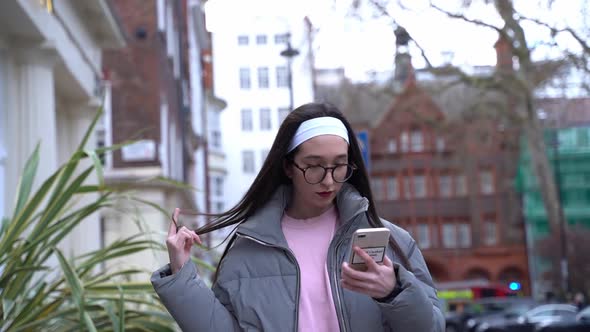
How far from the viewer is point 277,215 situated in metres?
3.11

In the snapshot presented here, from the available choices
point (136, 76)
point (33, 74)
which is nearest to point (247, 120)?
point (136, 76)

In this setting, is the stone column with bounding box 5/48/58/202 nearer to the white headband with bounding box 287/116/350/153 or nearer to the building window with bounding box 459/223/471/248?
the white headband with bounding box 287/116/350/153

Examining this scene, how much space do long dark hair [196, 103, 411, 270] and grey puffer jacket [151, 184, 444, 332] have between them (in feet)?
→ 0.38

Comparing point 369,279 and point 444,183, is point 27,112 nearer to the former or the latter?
point 369,279

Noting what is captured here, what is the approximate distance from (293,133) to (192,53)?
1690 inches

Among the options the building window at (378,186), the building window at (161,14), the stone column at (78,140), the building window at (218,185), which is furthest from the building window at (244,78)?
the stone column at (78,140)

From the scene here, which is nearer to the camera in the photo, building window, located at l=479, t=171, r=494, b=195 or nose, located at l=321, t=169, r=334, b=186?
nose, located at l=321, t=169, r=334, b=186

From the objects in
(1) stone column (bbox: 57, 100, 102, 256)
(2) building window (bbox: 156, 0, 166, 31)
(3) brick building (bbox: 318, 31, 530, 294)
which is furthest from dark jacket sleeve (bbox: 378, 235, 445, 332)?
(3) brick building (bbox: 318, 31, 530, 294)

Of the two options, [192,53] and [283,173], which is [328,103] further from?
[192,53]

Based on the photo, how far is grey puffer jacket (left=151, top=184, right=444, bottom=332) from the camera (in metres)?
2.76

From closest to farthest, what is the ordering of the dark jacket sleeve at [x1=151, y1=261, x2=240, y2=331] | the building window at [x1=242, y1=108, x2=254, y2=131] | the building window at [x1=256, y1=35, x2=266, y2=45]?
the dark jacket sleeve at [x1=151, y1=261, x2=240, y2=331] < the building window at [x1=242, y1=108, x2=254, y2=131] < the building window at [x1=256, y1=35, x2=266, y2=45]

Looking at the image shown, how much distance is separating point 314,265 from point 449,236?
2589 inches

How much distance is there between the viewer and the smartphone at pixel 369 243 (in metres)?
2.65

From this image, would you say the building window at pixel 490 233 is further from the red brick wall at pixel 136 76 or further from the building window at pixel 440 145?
the red brick wall at pixel 136 76
